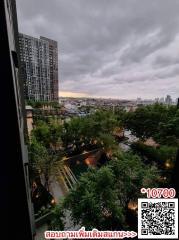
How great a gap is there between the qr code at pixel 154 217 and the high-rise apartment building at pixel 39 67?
170 ft

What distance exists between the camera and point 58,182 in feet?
38.1

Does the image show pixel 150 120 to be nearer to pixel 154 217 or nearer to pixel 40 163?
pixel 40 163

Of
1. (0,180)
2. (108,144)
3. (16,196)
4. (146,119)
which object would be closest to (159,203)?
(16,196)

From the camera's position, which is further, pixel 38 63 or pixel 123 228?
pixel 38 63

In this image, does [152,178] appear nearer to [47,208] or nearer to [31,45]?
[47,208]

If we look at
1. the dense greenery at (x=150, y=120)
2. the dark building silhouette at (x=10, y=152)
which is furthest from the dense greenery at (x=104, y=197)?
the dense greenery at (x=150, y=120)

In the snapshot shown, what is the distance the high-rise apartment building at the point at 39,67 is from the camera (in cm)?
5209

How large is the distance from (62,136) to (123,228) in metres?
13.3

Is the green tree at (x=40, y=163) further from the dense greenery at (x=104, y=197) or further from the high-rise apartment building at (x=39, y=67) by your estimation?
the high-rise apartment building at (x=39, y=67)

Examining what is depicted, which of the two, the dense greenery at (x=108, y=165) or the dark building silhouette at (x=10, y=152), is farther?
the dense greenery at (x=108, y=165)

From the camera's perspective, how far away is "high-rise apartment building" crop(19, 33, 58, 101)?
2051 inches

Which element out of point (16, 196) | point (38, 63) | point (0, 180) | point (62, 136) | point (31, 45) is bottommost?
point (62, 136)

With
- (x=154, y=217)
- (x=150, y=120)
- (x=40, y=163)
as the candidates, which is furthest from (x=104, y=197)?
(x=150, y=120)

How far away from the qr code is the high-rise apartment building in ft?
170
